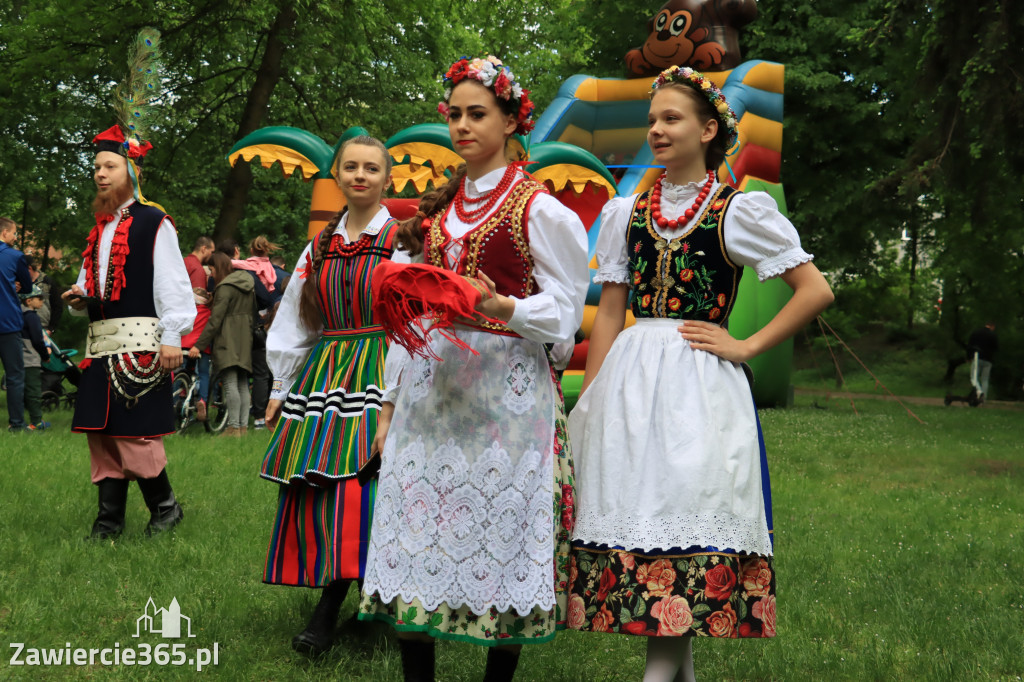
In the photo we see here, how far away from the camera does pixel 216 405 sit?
10.9 metres

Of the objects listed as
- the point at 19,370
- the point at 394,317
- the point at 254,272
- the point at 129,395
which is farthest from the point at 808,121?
the point at 394,317

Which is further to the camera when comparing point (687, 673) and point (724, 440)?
point (687, 673)

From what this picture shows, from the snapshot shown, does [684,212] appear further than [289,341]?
No

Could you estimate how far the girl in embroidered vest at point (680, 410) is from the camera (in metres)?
2.89

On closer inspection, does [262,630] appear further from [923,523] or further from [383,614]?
[923,523]

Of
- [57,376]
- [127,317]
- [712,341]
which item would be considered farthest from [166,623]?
[57,376]

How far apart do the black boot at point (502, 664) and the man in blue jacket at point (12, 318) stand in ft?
26.6

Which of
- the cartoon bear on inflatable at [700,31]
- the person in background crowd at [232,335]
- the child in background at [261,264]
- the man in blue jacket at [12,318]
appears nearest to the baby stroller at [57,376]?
the man in blue jacket at [12,318]

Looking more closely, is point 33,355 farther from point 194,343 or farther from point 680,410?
point 680,410

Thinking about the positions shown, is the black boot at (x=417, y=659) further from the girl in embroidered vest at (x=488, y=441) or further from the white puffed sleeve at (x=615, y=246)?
the white puffed sleeve at (x=615, y=246)

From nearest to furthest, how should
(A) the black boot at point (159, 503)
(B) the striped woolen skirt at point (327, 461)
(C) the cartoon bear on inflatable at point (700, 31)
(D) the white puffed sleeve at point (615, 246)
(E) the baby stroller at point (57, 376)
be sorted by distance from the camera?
(D) the white puffed sleeve at point (615, 246)
(B) the striped woolen skirt at point (327, 461)
(A) the black boot at point (159, 503)
(E) the baby stroller at point (57, 376)
(C) the cartoon bear on inflatable at point (700, 31)

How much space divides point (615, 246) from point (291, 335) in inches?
60.5

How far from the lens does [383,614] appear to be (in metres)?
3.10

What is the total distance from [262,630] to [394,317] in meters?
2.10
